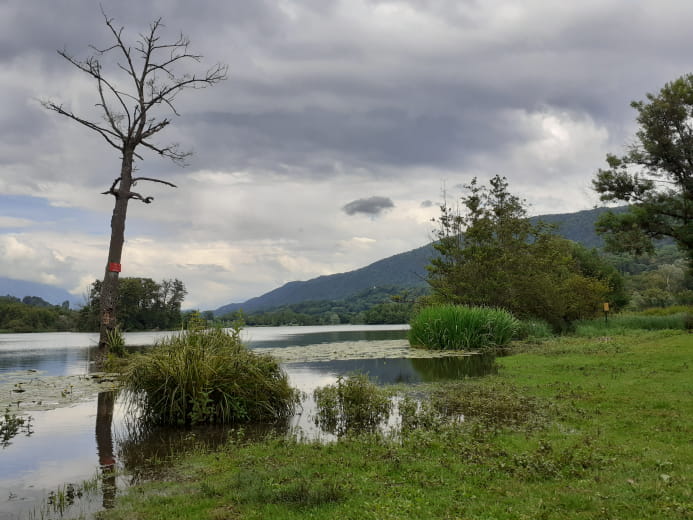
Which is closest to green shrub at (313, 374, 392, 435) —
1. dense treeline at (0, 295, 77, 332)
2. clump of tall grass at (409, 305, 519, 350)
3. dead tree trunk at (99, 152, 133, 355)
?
dead tree trunk at (99, 152, 133, 355)

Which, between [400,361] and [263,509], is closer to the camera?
[263,509]

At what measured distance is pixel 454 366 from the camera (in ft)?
65.0

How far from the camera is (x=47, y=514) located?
5734mm

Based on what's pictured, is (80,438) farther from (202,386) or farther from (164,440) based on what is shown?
A: (202,386)

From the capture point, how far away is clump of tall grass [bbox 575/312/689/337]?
32062mm

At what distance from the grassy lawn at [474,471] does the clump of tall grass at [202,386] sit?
2.32 m

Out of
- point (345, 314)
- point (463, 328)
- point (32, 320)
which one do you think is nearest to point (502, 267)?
point (463, 328)

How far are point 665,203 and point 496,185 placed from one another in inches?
454

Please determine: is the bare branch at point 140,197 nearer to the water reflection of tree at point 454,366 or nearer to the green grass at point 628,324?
the water reflection of tree at point 454,366

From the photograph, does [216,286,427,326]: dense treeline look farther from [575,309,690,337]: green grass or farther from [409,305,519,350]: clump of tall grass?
[409,305,519,350]: clump of tall grass

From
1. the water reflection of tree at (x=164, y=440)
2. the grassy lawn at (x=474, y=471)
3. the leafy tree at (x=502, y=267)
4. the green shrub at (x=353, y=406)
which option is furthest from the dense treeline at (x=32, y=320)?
the grassy lawn at (x=474, y=471)

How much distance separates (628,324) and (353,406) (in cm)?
3063

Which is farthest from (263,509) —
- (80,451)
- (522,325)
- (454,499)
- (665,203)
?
(665,203)

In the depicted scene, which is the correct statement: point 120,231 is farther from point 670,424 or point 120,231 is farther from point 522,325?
point 522,325
